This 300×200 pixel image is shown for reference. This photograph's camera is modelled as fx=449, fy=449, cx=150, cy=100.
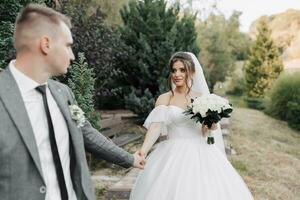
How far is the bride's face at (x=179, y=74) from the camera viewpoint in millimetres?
4895

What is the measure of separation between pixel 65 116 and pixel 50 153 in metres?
0.25

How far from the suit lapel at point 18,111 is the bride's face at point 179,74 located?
2812 millimetres

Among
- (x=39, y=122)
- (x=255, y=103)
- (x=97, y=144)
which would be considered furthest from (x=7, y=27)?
(x=255, y=103)

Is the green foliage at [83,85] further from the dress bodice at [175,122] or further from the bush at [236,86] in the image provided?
the bush at [236,86]

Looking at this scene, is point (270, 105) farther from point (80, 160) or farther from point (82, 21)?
point (80, 160)

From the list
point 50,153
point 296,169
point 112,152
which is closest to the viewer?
point 50,153

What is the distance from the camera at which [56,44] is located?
2.36 metres

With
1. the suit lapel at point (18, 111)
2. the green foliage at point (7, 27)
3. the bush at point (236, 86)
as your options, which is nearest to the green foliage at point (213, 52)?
the bush at point (236, 86)

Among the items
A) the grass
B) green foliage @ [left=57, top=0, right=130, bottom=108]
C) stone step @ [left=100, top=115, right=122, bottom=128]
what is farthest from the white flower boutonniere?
stone step @ [left=100, top=115, right=122, bottom=128]

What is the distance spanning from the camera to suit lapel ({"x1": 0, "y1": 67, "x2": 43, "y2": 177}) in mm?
2150

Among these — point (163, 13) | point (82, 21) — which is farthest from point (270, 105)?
point (82, 21)

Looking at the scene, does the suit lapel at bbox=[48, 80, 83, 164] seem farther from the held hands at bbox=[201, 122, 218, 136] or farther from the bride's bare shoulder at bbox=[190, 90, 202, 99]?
the bride's bare shoulder at bbox=[190, 90, 202, 99]

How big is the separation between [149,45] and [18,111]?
806 centimetres

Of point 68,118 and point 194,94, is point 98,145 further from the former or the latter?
point 194,94
